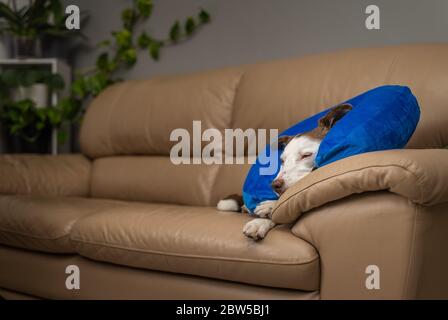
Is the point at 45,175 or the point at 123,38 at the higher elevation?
the point at 123,38

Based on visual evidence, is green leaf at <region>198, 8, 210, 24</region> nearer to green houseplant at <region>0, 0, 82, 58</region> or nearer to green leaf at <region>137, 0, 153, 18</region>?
green leaf at <region>137, 0, 153, 18</region>

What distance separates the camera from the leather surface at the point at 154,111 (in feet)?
8.32

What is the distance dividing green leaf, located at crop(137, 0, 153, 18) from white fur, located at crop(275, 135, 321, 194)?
2056 mm

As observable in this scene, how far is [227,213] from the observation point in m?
1.89

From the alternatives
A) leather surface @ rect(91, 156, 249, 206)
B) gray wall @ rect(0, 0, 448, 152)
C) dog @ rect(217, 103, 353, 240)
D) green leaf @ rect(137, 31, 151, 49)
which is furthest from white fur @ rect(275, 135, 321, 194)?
green leaf @ rect(137, 31, 151, 49)

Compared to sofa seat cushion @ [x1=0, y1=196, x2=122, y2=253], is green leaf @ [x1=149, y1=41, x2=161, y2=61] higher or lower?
higher

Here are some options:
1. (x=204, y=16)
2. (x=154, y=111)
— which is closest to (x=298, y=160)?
(x=154, y=111)

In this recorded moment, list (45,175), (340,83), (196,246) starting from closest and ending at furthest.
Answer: (196,246) < (340,83) < (45,175)

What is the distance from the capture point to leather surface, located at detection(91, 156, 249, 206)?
92.7 inches

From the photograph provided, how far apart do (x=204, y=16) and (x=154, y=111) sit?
816 millimetres

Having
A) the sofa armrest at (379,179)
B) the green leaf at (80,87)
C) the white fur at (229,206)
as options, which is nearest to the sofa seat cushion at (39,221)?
the white fur at (229,206)

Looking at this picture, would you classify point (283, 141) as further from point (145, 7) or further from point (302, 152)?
point (145, 7)
